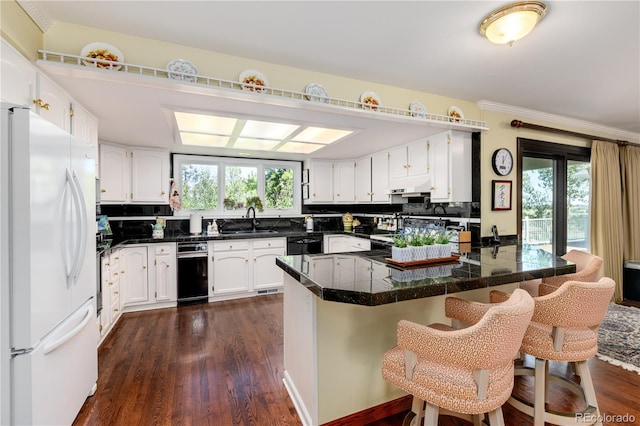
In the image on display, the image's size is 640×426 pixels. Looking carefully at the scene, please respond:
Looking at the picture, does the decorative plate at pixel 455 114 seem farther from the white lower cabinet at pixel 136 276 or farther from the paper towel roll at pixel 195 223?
the white lower cabinet at pixel 136 276

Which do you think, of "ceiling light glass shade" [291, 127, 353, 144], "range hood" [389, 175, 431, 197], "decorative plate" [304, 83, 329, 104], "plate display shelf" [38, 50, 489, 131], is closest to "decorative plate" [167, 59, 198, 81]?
"plate display shelf" [38, 50, 489, 131]

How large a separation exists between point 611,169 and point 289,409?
5324 millimetres

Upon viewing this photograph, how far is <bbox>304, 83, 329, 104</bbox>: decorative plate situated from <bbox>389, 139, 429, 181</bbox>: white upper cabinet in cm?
171

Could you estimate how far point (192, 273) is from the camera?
3986 mm

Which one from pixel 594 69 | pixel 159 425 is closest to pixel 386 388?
pixel 159 425

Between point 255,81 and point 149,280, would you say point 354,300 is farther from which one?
point 149,280

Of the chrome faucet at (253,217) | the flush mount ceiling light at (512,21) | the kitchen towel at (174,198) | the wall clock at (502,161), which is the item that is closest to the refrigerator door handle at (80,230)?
the kitchen towel at (174,198)

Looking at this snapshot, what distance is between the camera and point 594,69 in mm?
2512

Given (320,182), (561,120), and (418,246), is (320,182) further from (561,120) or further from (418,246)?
(561,120)

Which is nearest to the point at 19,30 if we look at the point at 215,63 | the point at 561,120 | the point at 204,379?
the point at 215,63

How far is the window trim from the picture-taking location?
14.9ft

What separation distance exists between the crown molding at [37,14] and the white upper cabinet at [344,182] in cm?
391

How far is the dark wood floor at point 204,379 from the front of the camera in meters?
1.87

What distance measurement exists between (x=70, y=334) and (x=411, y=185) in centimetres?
355
